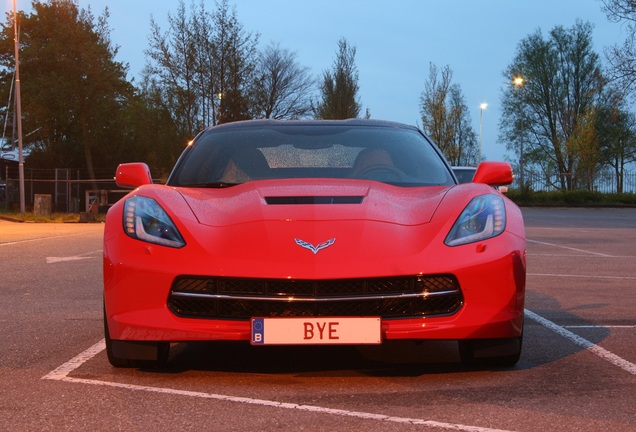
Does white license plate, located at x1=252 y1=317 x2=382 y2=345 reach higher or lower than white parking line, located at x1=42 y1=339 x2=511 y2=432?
higher

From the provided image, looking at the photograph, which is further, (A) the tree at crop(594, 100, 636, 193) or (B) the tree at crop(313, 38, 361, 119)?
(A) the tree at crop(594, 100, 636, 193)

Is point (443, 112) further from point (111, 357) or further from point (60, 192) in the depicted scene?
point (111, 357)

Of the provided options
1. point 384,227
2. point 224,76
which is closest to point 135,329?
point 384,227

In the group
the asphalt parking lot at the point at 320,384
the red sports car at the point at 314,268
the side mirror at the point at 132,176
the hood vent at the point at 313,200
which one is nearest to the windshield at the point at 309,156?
the side mirror at the point at 132,176

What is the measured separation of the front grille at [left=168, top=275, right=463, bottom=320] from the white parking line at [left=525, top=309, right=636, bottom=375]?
1101 mm

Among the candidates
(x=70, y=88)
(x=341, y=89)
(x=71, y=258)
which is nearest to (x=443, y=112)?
(x=341, y=89)

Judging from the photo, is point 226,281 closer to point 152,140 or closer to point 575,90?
point 152,140

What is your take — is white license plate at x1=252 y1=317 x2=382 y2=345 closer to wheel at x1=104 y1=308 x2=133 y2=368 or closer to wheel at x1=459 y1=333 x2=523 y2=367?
wheel at x1=459 y1=333 x2=523 y2=367

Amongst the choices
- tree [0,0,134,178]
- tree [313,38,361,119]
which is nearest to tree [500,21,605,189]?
tree [313,38,361,119]

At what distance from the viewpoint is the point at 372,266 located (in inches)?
161

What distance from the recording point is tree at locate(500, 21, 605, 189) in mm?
67500

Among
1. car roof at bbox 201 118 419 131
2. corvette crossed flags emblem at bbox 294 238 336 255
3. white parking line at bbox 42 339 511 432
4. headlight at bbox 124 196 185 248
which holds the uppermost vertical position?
car roof at bbox 201 118 419 131

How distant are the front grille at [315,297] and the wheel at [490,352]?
34 cm

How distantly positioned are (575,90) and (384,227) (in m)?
67.4
